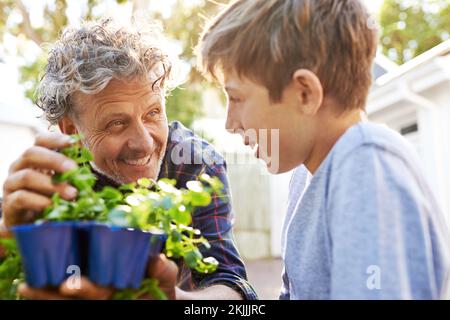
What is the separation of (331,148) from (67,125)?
3.80ft

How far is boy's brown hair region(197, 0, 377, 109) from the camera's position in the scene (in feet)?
4.63

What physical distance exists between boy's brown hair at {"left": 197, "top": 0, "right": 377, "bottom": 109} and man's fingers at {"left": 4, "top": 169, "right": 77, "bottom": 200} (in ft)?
1.89

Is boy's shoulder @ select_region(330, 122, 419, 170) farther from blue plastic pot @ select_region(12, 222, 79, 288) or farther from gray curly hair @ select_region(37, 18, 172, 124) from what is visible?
gray curly hair @ select_region(37, 18, 172, 124)

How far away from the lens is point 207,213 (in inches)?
78.0

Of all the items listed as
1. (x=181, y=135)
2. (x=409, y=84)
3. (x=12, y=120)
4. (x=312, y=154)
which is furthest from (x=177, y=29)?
(x=312, y=154)

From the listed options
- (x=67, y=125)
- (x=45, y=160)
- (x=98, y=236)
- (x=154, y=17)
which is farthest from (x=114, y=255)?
(x=154, y=17)

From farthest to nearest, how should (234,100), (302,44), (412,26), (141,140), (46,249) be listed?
(412,26), (141,140), (234,100), (302,44), (46,249)

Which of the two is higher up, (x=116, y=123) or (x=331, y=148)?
(x=116, y=123)

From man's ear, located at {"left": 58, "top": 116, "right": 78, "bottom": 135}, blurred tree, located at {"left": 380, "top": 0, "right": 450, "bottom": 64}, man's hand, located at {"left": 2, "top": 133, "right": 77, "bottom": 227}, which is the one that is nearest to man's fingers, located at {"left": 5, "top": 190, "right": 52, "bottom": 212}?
man's hand, located at {"left": 2, "top": 133, "right": 77, "bottom": 227}

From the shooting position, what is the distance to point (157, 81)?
2092 millimetres

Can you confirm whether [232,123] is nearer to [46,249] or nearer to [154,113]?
[154,113]

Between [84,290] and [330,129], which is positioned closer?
[84,290]

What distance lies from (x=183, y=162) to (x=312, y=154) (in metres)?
0.77

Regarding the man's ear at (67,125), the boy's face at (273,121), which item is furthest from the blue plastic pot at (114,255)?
the man's ear at (67,125)
